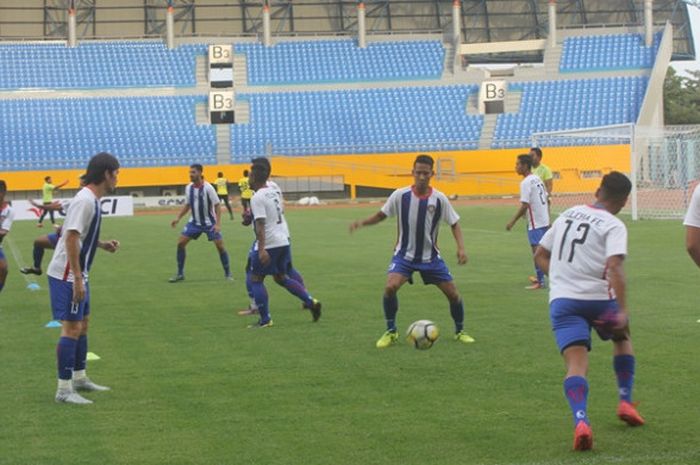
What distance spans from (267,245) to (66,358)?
4727 mm

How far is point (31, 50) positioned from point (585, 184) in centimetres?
3018

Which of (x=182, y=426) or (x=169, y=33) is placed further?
(x=169, y=33)

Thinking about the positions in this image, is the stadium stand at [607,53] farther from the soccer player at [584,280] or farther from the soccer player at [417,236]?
the soccer player at [584,280]

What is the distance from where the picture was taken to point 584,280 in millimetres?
7047

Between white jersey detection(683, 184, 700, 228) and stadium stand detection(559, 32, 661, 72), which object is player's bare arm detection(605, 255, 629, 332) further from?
stadium stand detection(559, 32, 661, 72)

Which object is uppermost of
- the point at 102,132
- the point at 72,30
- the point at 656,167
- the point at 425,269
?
the point at 72,30

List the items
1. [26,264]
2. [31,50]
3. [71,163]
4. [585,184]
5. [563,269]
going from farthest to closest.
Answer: [31,50] → [71,163] → [585,184] → [26,264] → [563,269]

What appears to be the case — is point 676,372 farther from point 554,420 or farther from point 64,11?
point 64,11

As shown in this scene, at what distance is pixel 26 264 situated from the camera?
80.2 ft

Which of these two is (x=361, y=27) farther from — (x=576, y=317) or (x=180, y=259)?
(x=576, y=317)

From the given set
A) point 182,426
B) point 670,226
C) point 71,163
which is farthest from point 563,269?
point 71,163

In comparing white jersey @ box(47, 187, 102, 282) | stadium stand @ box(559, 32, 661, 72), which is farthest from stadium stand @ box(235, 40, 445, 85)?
white jersey @ box(47, 187, 102, 282)

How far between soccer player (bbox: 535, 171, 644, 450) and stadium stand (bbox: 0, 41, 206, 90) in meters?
53.8

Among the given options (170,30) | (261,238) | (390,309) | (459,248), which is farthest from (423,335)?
(170,30)
